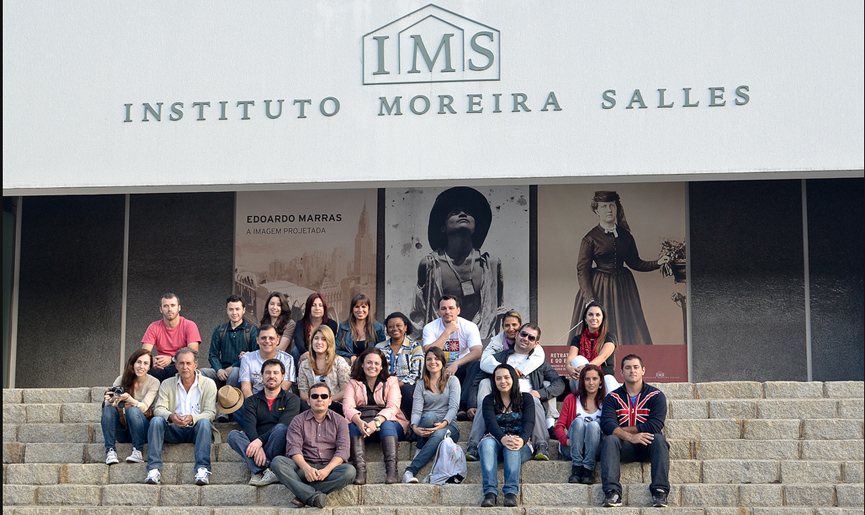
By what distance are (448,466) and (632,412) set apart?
1520mm

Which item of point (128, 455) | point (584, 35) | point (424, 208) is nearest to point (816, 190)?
point (584, 35)

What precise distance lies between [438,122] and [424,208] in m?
2.08

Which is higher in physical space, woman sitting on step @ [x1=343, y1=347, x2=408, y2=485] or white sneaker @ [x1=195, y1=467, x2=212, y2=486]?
woman sitting on step @ [x1=343, y1=347, x2=408, y2=485]

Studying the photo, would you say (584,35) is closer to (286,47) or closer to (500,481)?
(286,47)

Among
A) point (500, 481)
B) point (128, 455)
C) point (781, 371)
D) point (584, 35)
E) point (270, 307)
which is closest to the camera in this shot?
point (500, 481)

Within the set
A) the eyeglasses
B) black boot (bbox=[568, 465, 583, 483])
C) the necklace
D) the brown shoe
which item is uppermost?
the necklace

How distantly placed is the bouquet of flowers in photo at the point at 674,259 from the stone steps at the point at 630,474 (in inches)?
108

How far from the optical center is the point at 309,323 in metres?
9.30

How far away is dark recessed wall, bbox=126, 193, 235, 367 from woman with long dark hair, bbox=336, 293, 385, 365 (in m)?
3.44

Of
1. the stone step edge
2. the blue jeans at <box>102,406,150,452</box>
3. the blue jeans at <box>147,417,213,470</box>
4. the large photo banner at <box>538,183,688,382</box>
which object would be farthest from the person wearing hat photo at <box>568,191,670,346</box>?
the blue jeans at <box>102,406,150,452</box>

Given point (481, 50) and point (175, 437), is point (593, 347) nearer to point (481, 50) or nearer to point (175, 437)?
point (481, 50)

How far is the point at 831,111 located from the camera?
973cm

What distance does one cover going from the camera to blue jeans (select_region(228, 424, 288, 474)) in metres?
8.18

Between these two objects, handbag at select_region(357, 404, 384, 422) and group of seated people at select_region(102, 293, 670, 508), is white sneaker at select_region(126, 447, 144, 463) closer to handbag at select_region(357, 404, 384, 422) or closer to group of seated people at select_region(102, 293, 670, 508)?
group of seated people at select_region(102, 293, 670, 508)
